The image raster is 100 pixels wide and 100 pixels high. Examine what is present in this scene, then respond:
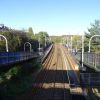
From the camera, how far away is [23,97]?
33.0 meters

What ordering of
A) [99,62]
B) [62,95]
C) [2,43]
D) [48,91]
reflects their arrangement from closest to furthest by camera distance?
[62,95]
[48,91]
[99,62]
[2,43]

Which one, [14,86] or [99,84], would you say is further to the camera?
[14,86]

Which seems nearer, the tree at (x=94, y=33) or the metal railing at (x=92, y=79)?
the metal railing at (x=92, y=79)

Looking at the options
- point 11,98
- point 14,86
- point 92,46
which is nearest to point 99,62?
point 14,86

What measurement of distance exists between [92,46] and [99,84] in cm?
6894

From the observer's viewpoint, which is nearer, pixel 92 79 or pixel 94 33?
pixel 92 79

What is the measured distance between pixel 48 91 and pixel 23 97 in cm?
545

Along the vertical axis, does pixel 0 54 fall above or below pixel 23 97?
above

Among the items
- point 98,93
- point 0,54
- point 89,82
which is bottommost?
→ point 98,93

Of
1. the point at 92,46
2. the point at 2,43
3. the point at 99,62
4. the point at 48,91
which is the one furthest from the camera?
the point at 92,46

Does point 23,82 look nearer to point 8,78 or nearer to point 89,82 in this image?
point 8,78

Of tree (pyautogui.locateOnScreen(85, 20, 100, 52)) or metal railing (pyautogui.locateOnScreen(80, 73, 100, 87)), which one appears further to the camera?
tree (pyautogui.locateOnScreen(85, 20, 100, 52))

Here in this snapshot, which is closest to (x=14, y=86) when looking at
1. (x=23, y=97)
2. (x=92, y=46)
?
(x=23, y=97)

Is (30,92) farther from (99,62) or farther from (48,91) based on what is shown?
(99,62)
